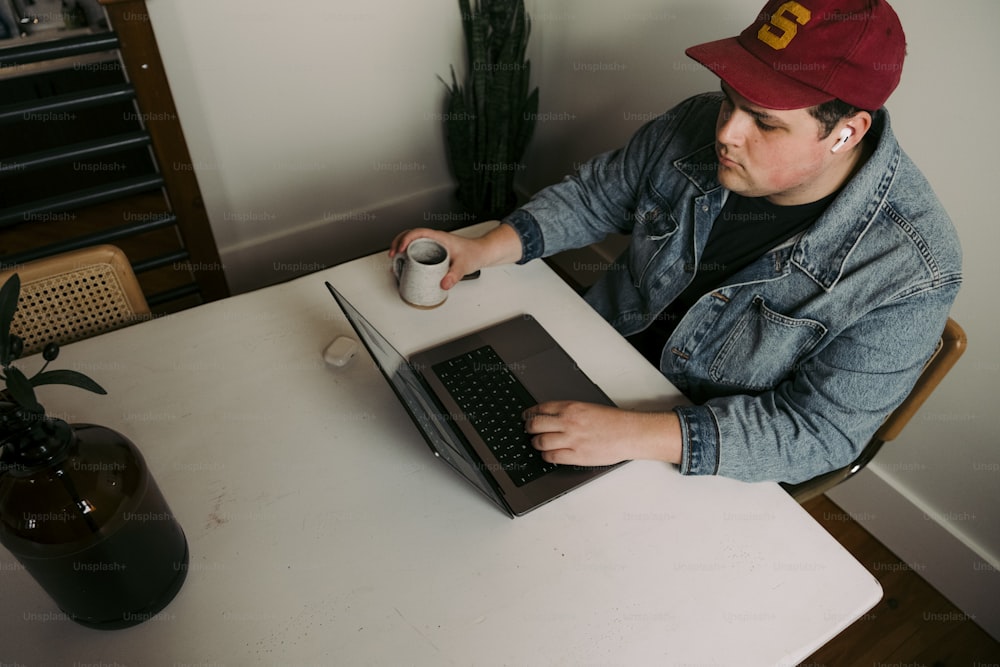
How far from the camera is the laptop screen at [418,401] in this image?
95 centimetres

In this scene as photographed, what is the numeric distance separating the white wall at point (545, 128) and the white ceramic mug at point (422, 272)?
104 centimetres

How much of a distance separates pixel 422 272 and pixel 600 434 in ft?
1.44

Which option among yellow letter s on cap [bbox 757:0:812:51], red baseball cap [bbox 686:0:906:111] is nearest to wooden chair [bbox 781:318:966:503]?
red baseball cap [bbox 686:0:906:111]

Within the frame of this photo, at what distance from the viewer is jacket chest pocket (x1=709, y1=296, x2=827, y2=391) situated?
1156 millimetres

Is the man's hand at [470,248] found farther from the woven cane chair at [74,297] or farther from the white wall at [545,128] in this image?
the white wall at [545,128]

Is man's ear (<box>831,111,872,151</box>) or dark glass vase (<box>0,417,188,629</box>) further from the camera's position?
man's ear (<box>831,111,872,151</box>)

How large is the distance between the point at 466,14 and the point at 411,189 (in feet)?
2.41

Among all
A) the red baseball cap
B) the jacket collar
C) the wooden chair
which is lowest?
the wooden chair

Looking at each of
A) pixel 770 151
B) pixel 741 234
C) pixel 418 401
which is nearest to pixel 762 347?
pixel 741 234

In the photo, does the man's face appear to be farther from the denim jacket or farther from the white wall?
the white wall

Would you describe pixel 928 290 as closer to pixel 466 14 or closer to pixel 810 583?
pixel 810 583

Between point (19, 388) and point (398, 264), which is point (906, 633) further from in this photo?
point (19, 388)

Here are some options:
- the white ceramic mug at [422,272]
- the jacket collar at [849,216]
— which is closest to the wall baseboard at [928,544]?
the jacket collar at [849,216]

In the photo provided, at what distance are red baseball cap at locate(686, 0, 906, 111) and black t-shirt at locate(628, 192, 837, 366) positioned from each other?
0.24m
